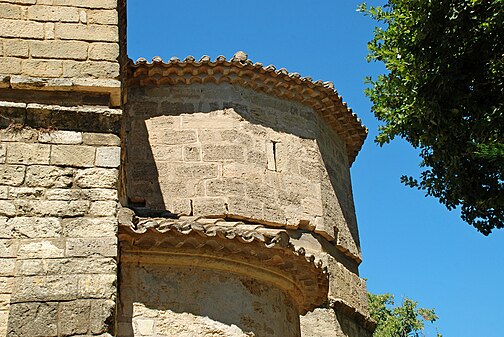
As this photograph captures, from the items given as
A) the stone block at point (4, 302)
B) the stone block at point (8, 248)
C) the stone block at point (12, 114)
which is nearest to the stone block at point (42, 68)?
the stone block at point (12, 114)

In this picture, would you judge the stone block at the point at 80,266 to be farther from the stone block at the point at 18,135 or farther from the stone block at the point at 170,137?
the stone block at the point at 170,137

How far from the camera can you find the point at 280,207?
946 cm

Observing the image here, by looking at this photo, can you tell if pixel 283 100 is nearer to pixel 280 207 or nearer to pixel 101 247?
pixel 280 207

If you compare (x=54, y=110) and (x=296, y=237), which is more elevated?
(x=296, y=237)

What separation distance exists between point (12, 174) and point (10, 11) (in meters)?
1.45

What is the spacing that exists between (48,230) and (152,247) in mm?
1469

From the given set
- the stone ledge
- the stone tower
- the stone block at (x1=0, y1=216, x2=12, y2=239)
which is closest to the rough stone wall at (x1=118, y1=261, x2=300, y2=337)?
the stone tower

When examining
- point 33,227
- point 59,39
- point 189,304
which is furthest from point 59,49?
point 189,304

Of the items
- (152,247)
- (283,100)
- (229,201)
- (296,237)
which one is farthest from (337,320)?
(152,247)

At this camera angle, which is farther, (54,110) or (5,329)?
(54,110)

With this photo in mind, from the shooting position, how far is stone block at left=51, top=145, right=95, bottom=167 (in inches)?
202

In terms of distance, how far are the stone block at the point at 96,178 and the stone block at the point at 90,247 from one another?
415 mm

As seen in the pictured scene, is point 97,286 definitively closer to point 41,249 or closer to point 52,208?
point 41,249

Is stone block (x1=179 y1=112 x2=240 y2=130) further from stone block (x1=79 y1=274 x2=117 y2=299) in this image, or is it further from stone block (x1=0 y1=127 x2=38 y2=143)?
stone block (x1=79 y1=274 x2=117 y2=299)
